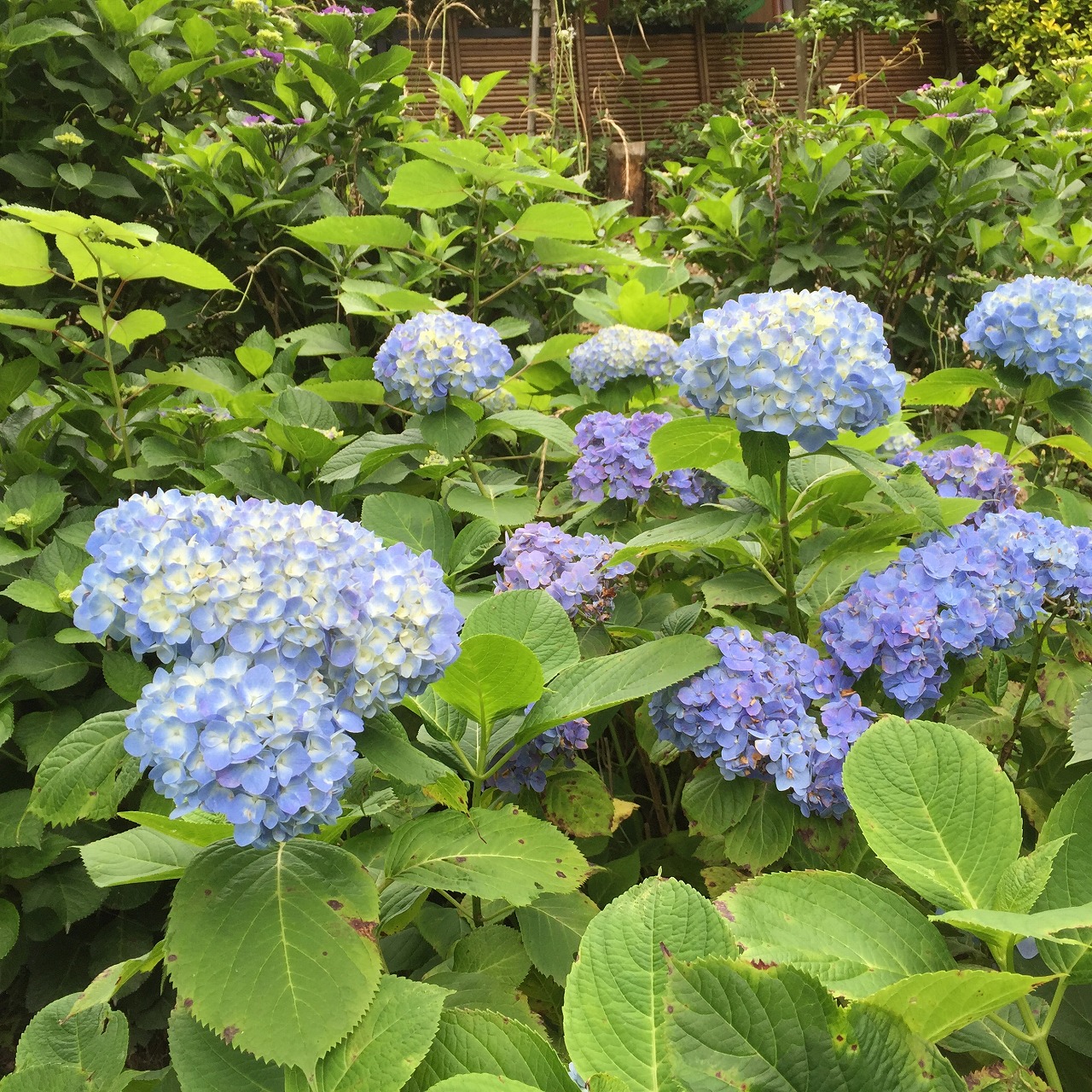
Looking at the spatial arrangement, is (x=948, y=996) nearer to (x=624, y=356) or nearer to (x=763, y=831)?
(x=763, y=831)

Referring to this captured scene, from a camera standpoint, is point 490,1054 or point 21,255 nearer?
point 490,1054

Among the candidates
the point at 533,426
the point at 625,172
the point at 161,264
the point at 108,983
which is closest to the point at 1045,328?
the point at 533,426

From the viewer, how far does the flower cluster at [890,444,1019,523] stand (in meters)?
1.59

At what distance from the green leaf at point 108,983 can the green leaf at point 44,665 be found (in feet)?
3.35

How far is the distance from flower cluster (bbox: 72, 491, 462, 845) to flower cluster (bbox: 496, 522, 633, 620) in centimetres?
51

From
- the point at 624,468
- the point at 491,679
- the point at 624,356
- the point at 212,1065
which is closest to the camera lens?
the point at 212,1065

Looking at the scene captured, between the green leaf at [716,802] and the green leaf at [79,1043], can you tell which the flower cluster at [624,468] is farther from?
the green leaf at [79,1043]

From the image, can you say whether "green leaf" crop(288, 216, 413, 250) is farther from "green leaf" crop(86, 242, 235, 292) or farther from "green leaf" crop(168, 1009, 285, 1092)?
"green leaf" crop(168, 1009, 285, 1092)

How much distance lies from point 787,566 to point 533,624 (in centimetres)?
40

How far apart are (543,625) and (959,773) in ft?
1.78

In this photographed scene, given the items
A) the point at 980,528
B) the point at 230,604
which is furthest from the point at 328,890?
the point at 980,528

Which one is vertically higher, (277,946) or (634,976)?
(634,976)

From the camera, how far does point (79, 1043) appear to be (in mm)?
856

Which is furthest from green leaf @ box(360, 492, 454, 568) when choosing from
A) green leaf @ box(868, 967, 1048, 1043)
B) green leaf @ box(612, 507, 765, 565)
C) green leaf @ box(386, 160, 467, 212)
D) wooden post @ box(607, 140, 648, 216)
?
wooden post @ box(607, 140, 648, 216)
